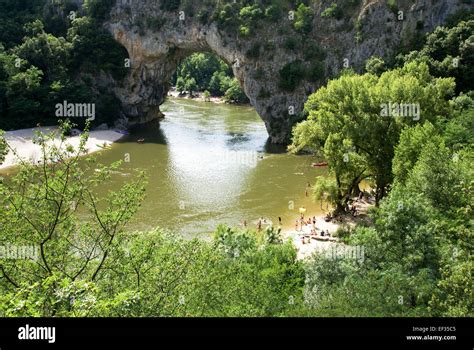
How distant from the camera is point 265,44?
196 ft

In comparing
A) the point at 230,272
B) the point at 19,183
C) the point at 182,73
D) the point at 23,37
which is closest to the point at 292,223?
A: the point at 230,272

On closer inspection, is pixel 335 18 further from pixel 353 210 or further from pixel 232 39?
pixel 353 210

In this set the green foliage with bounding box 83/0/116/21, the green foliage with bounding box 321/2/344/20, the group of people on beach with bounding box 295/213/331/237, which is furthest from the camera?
the green foliage with bounding box 83/0/116/21

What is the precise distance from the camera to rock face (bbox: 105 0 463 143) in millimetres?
53000

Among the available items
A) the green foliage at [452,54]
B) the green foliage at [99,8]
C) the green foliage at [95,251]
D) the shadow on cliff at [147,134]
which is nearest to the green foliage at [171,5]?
the green foliage at [99,8]

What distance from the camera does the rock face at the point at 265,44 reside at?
53000 mm

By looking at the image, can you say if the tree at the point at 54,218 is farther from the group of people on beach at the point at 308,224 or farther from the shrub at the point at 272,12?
the shrub at the point at 272,12

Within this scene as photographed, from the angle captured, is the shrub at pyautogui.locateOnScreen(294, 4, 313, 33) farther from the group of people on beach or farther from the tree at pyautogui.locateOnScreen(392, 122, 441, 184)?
the tree at pyautogui.locateOnScreen(392, 122, 441, 184)

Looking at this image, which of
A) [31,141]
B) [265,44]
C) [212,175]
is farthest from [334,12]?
[31,141]

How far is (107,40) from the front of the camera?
227 feet

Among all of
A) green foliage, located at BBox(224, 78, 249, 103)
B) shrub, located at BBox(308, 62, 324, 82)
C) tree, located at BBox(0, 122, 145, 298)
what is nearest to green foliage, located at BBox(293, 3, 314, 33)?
shrub, located at BBox(308, 62, 324, 82)

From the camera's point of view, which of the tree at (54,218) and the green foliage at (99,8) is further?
the green foliage at (99,8)

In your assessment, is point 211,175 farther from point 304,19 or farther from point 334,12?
point 334,12

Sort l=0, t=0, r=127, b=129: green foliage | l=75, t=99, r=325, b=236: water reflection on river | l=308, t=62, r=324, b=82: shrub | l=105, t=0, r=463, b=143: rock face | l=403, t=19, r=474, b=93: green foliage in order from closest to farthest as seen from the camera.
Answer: l=75, t=99, r=325, b=236: water reflection on river < l=403, t=19, r=474, b=93: green foliage < l=105, t=0, r=463, b=143: rock face < l=308, t=62, r=324, b=82: shrub < l=0, t=0, r=127, b=129: green foliage
